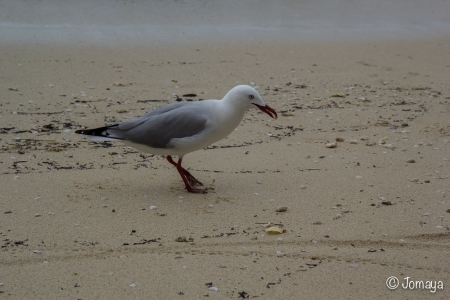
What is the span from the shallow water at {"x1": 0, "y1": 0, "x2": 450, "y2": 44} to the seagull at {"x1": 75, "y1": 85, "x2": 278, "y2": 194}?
4947mm

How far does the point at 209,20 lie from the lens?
451 inches

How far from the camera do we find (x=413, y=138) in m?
5.93

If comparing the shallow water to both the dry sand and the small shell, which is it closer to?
the dry sand

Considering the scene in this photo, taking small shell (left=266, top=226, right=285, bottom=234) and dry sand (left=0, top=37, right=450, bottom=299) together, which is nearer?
dry sand (left=0, top=37, right=450, bottom=299)

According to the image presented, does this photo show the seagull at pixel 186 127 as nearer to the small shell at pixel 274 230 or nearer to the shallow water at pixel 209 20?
the small shell at pixel 274 230

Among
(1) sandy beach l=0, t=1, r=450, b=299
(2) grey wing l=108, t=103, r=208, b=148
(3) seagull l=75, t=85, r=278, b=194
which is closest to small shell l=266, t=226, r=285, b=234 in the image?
(1) sandy beach l=0, t=1, r=450, b=299

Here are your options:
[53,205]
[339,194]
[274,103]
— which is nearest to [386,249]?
[339,194]

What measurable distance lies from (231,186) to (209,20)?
282 inches

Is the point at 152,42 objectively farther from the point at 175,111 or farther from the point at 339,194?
the point at 339,194

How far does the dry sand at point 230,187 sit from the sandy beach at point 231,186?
14mm

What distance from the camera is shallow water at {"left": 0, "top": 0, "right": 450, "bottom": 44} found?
996 cm

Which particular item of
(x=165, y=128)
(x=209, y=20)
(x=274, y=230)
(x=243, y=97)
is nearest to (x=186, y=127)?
(x=165, y=128)

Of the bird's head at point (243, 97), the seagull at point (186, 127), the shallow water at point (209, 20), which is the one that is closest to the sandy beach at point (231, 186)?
the seagull at point (186, 127)

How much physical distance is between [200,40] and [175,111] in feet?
17.0
